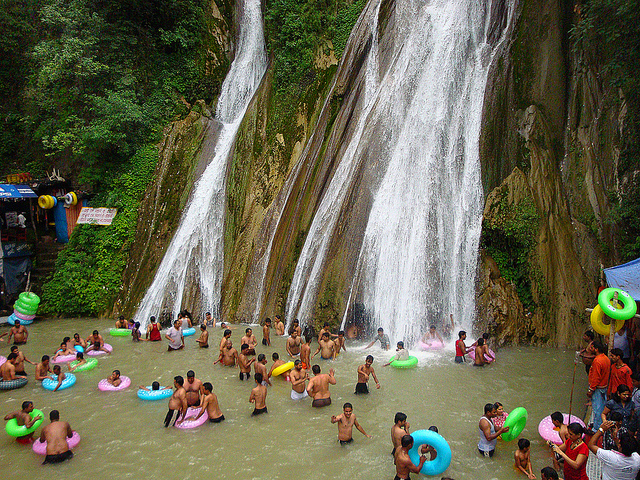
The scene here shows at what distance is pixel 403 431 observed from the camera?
656 centimetres

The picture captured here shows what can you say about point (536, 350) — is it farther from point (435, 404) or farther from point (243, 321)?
point (243, 321)

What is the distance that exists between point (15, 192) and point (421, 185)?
1675 centimetres

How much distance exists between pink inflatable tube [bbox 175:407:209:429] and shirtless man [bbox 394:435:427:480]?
399cm

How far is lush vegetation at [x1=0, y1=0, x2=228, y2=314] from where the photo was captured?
18.3 m

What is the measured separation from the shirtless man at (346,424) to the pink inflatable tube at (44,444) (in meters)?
4.70

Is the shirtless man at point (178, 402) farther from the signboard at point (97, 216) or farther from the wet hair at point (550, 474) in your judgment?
the signboard at point (97, 216)

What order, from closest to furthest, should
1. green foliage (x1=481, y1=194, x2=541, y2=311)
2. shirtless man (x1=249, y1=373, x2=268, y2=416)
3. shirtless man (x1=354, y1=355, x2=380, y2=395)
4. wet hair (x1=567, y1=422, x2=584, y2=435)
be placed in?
wet hair (x1=567, y1=422, x2=584, y2=435) < shirtless man (x1=249, y1=373, x2=268, y2=416) < shirtless man (x1=354, y1=355, x2=380, y2=395) < green foliage (x1=481, y1=194, x2=541, y2=311)

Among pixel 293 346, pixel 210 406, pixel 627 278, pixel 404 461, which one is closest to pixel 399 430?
pixel 404 461

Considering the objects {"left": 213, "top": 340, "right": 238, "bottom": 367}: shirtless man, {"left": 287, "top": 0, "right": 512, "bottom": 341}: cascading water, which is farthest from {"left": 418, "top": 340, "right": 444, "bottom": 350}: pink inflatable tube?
{"left": 213, "top": 340, "right": 238, "bottom": 367}: shirtless man

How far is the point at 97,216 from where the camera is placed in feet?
61.9

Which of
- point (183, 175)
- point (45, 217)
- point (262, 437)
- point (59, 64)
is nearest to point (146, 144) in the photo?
point (183, 175)

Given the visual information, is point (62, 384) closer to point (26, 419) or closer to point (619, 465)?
point (26, 419)

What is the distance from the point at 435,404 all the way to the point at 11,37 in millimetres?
27364

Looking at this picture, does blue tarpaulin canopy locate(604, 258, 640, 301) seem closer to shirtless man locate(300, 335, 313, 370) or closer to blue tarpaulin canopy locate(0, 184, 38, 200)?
shirtless man locate(300, 335, 313, 370)
